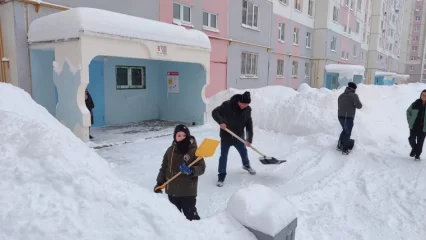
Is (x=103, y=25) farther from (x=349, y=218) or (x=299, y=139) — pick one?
(x=349, y=218)

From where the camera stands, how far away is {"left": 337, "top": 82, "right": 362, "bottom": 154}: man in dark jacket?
6.74 meters

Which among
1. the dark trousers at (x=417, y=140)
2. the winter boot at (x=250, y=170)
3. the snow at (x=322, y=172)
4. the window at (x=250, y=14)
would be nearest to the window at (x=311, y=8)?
the window at (x=250, y=14)

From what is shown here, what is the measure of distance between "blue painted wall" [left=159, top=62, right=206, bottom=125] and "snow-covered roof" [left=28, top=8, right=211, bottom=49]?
2199 millimetres

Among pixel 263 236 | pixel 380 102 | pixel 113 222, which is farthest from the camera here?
pixel 380 102

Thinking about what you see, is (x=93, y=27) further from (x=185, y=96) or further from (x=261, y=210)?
(x=261, y=210)

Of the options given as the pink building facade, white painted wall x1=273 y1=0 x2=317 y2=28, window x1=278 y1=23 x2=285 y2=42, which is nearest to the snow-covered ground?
the pink building facade

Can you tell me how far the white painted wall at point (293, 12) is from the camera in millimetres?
18330

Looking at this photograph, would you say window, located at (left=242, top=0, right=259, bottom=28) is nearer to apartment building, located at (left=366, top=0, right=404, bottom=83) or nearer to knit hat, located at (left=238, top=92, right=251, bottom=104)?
knit hat, located at (left=238, top=92, right=251, bottom=104)

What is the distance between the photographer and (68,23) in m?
6.82

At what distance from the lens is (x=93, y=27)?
266 inches

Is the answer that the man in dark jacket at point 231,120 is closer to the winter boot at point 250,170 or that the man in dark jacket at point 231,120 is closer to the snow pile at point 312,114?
the winter boot at point 250,170

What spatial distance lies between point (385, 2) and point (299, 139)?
39755mm

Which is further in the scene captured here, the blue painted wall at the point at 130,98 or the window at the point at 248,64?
the window at the point at 248,64

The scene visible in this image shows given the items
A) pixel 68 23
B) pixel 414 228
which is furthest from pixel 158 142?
pixel 414 228
